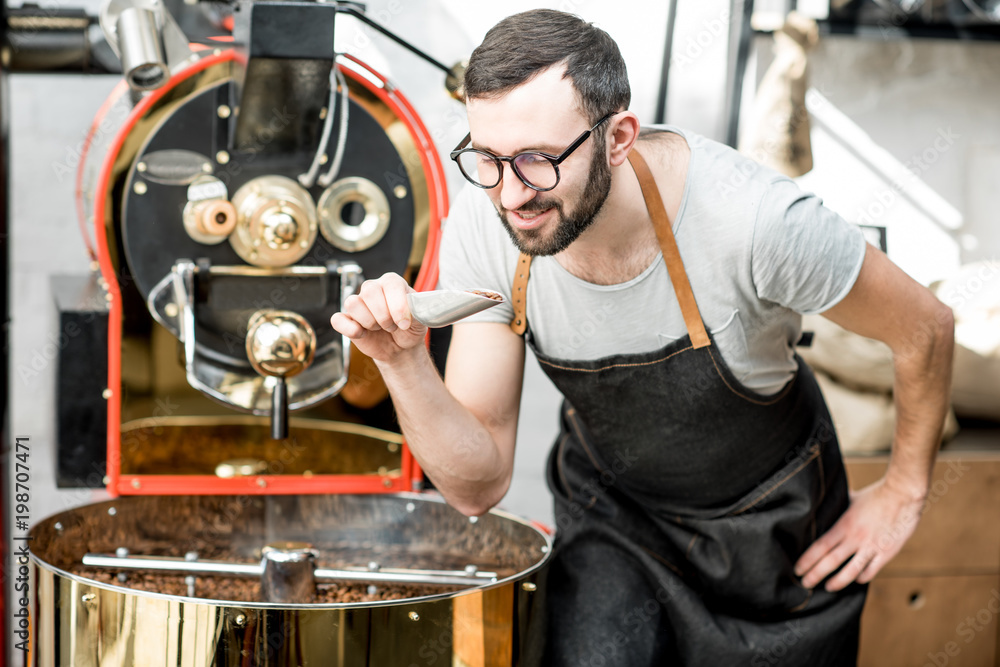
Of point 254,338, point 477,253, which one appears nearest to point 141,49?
point 254,338

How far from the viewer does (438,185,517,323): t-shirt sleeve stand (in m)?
1.20

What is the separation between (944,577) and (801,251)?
1271 millimetres

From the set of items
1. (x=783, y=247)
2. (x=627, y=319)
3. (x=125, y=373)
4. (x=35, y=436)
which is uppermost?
(x=783, y=247)

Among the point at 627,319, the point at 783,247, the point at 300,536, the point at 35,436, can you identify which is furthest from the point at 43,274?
the point at 783,247

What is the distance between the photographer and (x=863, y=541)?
1.36 metres

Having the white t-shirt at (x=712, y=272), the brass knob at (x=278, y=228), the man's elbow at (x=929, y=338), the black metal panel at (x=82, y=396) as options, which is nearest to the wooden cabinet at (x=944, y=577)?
the man's elbow at (x=929, y=338)

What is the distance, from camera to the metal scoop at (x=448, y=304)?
802 millimetres

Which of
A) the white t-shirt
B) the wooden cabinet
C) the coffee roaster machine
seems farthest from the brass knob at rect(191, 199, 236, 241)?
the wooden cabinet

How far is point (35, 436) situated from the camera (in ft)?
7.22

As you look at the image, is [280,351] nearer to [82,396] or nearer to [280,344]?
[280,344]

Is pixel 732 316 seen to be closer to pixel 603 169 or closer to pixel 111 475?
pixel 603 169

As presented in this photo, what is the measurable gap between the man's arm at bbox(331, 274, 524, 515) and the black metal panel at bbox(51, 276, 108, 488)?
0.46 m

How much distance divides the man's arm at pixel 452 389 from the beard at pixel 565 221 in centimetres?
15

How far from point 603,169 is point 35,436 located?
1.73 m
